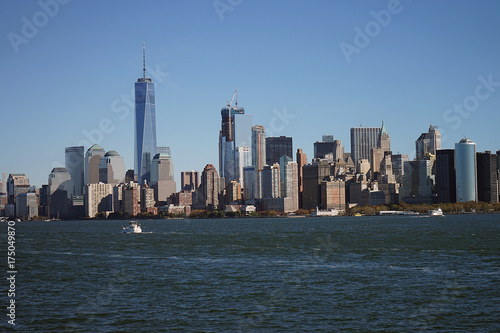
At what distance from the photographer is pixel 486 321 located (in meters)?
39.5

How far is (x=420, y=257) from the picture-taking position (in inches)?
2913

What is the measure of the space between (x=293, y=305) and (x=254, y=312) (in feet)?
10.6

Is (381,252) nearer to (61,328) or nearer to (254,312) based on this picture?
(254,312)

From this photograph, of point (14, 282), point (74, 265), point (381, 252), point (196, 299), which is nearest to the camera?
point (196, 299)

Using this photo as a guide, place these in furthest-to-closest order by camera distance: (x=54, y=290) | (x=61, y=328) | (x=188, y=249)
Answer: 1. (x=188, y=249)
2. (x=54, y=290)
3. (x=61, y=328)

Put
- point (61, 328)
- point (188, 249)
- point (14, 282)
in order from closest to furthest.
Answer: point (61, 328), point (14, 282), point (188, 249)

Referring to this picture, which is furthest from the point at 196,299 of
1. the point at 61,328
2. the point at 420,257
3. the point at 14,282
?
the point at 420,257

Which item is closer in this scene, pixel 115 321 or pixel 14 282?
pixel 115 321

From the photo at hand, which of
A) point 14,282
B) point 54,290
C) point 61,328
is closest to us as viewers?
point 61,328

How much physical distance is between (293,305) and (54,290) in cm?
1991

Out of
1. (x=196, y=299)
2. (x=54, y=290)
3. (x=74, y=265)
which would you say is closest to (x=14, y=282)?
(x=54, y=290)

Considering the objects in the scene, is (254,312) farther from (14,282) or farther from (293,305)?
(14,282)

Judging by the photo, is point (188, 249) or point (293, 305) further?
point (188, 249)

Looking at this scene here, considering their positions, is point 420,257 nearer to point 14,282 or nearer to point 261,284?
point 261,284
